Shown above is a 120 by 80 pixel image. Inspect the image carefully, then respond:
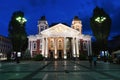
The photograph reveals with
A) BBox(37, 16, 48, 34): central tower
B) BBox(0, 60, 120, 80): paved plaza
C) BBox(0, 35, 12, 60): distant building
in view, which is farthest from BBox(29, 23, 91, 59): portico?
BBox(0, 60, 120, 80): paved plaza

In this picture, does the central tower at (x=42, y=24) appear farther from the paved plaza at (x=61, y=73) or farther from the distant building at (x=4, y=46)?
the paved plaza at (x=61, y=73)

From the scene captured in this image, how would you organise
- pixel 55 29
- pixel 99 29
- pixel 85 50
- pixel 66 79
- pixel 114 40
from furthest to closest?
pixel 114 40 < pixel 85 50 < pixel 55 29 < pixel 99 29 < pixel 66 79

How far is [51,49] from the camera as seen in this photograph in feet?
354

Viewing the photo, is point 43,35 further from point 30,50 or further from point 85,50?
point 85,50

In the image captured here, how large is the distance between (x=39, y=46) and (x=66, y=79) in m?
92.2

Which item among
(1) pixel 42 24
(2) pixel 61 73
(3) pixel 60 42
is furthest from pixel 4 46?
(2) pixel 61 73

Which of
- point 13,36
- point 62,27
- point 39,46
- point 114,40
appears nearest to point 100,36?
point 13,36

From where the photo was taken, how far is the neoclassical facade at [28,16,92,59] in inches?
4136

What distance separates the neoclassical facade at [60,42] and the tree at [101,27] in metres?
37.1

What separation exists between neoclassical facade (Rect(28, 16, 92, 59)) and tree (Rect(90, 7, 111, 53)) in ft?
122

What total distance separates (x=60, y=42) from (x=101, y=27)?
150ft

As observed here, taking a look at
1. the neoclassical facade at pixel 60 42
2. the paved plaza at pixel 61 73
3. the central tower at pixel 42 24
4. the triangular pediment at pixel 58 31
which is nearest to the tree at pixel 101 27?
the paved plaza at pixel 61 73

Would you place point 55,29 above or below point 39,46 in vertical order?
above

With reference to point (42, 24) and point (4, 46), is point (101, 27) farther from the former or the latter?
point (4, 46)
